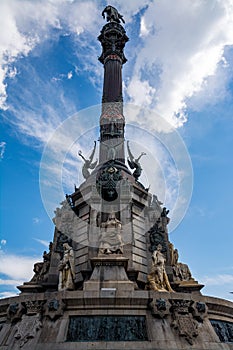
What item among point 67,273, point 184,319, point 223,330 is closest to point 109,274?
point 67,273

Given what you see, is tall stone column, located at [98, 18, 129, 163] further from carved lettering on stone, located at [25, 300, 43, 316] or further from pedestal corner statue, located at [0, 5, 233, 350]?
carved lettering on stone, located at [25, 300, 43, 316]

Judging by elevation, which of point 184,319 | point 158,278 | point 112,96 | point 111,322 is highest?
point 112,96

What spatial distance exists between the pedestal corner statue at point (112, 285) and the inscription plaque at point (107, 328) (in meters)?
A: 0.04

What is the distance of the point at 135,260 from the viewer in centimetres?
1652

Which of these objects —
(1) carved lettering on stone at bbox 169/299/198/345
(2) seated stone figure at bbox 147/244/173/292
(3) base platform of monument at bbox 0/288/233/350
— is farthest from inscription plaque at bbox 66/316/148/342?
(2) seated stone figure at bbox 147/244/173/292

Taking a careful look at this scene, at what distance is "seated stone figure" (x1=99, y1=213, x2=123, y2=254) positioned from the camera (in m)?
15.3

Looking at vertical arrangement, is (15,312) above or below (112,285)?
below

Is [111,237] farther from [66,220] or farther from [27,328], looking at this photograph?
[27,328]

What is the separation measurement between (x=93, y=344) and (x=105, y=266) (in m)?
4.44

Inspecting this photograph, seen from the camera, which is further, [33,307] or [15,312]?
[15,312]

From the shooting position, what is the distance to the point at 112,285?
13.6 meters

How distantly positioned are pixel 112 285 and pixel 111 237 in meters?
2.82

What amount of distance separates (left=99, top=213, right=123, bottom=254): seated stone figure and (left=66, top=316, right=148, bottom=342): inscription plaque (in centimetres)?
396

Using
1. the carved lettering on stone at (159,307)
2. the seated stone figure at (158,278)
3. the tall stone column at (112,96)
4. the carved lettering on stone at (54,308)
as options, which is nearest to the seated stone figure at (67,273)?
the carved lettering on stone at (54,308)
